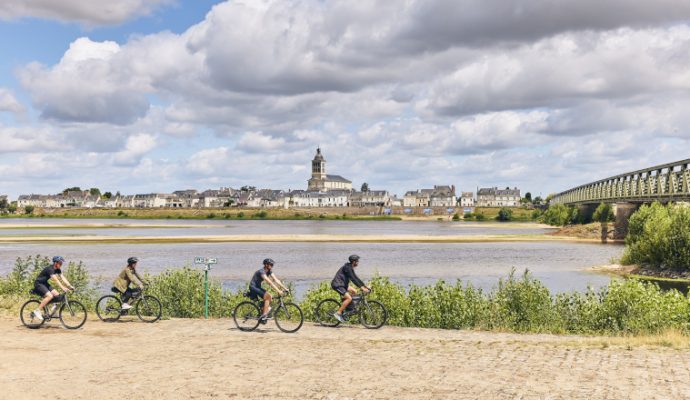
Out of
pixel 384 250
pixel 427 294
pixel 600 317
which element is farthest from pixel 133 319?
pixel 384 250

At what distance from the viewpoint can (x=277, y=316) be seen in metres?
20.5

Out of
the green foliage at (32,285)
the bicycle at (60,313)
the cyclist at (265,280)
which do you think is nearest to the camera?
the cyclist at (265,280)

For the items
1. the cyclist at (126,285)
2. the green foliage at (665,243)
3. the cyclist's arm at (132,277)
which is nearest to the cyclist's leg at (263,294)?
the cyclist's arm at (132,277)

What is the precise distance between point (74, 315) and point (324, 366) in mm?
9999

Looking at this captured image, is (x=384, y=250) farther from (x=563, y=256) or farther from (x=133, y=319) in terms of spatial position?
(x=133, y=319)

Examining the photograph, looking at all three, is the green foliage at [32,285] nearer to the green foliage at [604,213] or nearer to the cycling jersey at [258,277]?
the cycling jersey at [258,277]

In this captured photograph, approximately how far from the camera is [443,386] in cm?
1348

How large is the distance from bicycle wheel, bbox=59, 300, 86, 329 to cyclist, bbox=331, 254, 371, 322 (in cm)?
814

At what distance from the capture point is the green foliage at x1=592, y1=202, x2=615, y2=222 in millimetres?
114319

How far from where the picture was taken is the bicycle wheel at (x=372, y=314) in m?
20.8

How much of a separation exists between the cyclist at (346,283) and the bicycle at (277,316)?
1249mm

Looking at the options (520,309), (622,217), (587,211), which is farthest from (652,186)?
(520,309)

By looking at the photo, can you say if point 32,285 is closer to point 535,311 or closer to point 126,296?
point 126,296

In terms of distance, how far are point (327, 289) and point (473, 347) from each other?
8.91m
